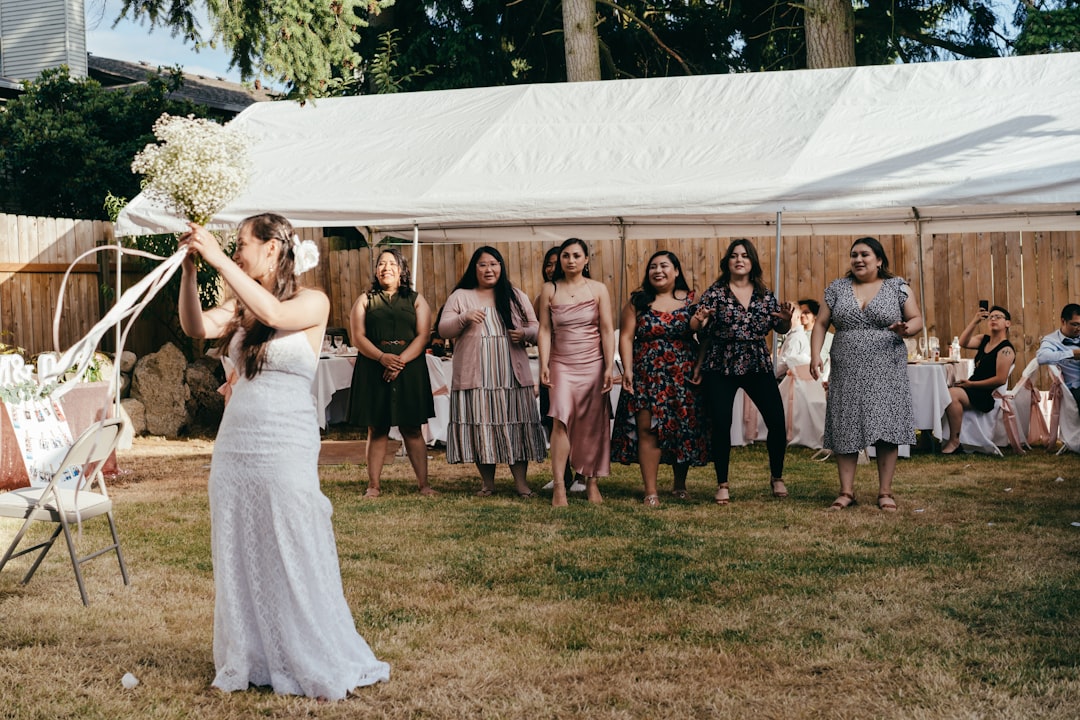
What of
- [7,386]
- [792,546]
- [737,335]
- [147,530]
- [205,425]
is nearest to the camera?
[792,546]

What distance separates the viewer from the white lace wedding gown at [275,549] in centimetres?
371

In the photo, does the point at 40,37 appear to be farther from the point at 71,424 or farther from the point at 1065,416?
the point at 1065,416

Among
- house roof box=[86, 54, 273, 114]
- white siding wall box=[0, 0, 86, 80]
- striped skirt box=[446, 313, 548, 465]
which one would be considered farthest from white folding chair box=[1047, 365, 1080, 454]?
white siding wall box=[0, 0, 86, 80]

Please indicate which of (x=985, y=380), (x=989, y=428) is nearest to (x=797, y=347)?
(x=985, y=380)

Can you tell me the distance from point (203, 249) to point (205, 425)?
911 centimetres

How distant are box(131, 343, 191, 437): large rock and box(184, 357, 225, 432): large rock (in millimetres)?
151

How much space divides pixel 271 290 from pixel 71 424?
5.53 metres

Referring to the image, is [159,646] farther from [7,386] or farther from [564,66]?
[564,66]

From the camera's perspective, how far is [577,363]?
7391 mm

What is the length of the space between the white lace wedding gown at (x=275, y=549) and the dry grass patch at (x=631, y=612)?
12cm

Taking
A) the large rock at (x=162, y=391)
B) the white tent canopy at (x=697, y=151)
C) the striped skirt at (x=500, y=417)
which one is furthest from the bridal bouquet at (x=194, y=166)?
Result: the large rock at (x=162, y=391)

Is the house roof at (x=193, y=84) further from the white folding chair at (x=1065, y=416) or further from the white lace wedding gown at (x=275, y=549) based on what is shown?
the white lace wedding gown at (x=275, y=549)

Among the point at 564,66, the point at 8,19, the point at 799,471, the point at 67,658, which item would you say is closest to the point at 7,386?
the point at 67,658

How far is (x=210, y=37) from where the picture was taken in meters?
12.8
